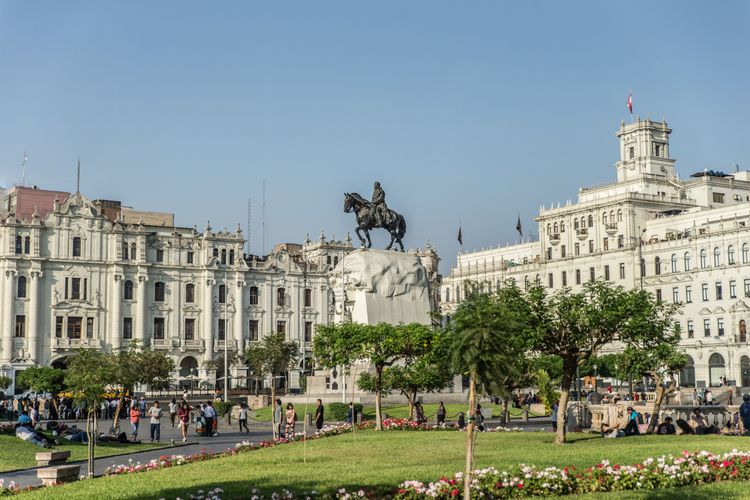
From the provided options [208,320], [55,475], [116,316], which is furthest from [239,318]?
[55,475]

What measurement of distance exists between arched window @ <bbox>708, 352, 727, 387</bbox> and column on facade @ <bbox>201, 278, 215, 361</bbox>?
4389 centimetres

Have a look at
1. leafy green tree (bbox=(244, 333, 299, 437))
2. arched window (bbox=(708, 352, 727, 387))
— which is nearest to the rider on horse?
leafy green tree (bbox=(244, 333, 299, 437))

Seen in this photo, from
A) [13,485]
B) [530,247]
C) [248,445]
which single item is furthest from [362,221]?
[530,247]

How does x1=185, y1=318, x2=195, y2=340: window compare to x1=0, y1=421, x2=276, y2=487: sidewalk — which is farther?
x1=185, y1=318, x2=195, y2=340: window

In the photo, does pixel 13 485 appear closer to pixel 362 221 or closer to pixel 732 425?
pixel 732 425

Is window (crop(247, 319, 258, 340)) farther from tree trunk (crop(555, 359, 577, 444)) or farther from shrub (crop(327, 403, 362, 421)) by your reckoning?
tree trunk (crop(555, 359, 577, 444))

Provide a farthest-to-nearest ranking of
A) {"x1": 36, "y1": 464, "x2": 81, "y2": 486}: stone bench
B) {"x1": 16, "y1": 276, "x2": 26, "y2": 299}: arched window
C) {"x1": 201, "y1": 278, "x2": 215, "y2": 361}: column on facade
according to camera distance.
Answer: {"x1": 201, "y1": 278, "x2": 215, "y2": 361}: column on facade, {"x1": 16, "y1": 276, "x2": 26, "y2": 299}: arched window, {"x1": 36, "y1": 464, "x2": 81, "y2": 486}: stone bench

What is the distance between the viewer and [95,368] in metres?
29.1

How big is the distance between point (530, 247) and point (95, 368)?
309 feet

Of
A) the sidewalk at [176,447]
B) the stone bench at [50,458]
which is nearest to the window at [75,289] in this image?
the sidewalk at [176,447]

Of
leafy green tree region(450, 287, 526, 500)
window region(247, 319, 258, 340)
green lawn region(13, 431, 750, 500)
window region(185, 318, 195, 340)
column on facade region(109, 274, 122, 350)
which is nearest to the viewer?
leafy green tree region(450, 287, 526, 500)

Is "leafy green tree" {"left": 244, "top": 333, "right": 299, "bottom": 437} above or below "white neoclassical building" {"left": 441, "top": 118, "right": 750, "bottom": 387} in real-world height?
below

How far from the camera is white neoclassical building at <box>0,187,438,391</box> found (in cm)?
8825

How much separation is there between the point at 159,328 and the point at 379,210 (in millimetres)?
49438
